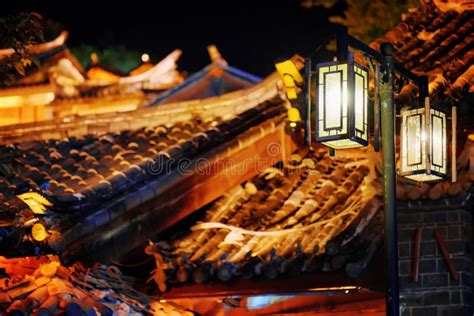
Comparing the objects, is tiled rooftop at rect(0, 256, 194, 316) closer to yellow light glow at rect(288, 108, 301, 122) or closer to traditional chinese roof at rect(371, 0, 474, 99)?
yellow light glow at rect(288, 108, 301, 122)

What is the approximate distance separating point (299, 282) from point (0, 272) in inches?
137

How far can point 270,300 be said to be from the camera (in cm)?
1195

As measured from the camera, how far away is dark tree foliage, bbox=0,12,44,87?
36.0ft

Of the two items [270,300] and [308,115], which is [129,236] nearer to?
[270,300]

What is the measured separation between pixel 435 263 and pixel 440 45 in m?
3.92

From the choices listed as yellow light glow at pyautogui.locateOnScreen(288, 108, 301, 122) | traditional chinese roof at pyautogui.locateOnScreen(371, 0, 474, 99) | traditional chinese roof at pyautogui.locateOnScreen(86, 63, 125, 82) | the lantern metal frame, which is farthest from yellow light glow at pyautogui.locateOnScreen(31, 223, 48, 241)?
traditional chinese roof at pyautogui.locateOnScreen(86, 63, 125, 82)

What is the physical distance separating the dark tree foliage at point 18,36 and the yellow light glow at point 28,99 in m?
20.5

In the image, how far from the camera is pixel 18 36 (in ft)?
36.1

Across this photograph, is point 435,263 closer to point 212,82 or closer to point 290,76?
point 290,76


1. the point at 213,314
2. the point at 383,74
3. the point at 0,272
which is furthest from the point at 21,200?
the point at 383,74

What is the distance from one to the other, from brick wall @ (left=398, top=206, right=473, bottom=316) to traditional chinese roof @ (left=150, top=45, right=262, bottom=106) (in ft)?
61.8

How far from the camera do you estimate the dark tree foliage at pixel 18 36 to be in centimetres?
1098

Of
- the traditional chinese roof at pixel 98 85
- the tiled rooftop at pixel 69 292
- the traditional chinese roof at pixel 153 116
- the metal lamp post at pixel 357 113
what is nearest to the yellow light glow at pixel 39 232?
the tiled rooftop at pixel 69 292

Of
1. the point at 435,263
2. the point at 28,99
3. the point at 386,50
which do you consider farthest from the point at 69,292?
the point at 28,99
